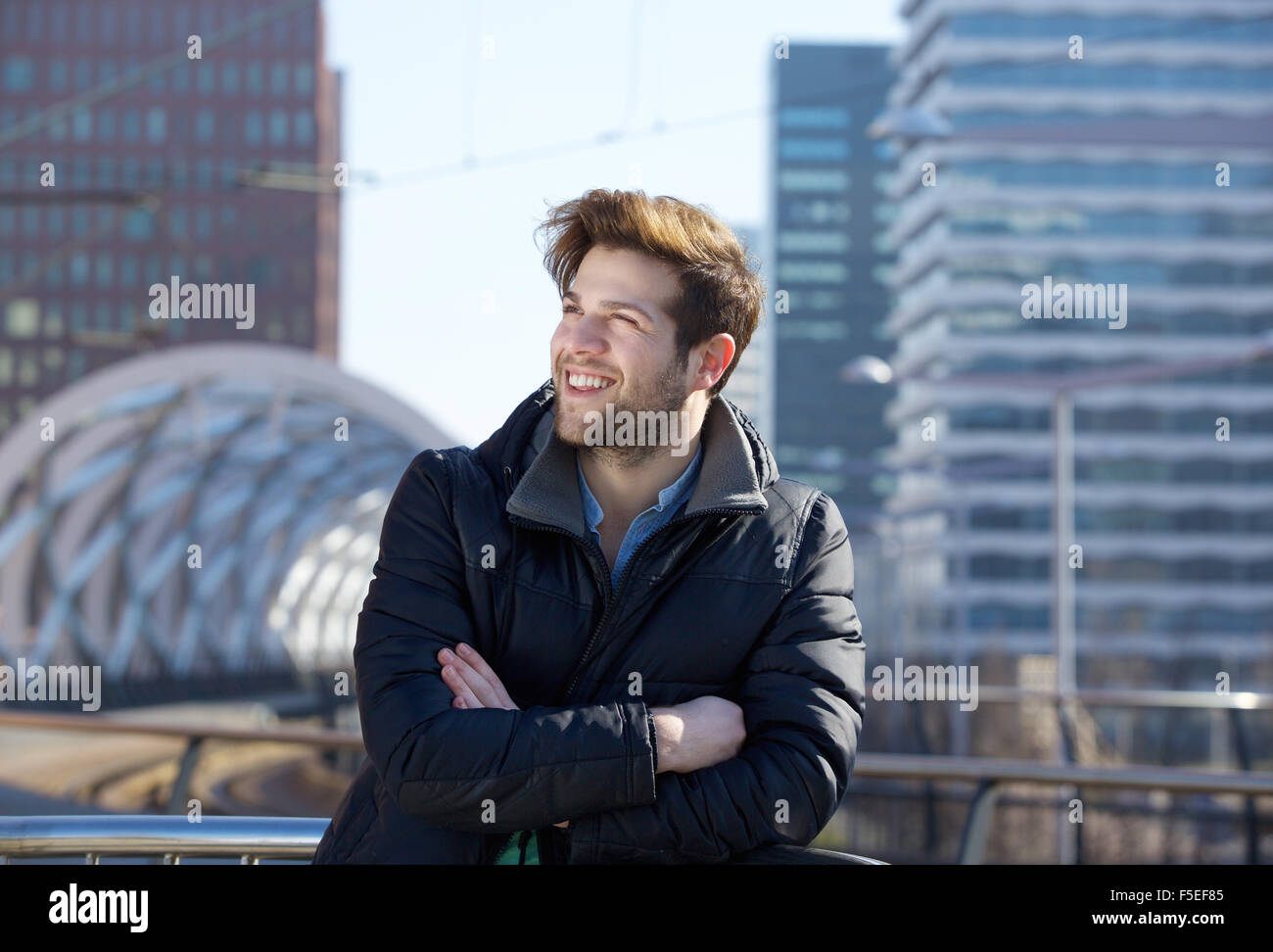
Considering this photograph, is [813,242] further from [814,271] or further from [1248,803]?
[1248,803]

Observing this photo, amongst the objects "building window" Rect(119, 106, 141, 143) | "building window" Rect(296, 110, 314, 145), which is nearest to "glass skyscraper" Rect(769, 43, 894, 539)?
"building window" Rect(296, 110, 314, 145)

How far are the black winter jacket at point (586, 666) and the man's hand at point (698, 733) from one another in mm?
28

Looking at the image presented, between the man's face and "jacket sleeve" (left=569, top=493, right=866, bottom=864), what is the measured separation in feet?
1.21

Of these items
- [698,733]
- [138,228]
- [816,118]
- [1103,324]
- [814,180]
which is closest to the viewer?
[698,733]

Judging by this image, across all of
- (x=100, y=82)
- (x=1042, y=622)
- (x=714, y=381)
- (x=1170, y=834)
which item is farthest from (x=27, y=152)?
(x=714, y=381)

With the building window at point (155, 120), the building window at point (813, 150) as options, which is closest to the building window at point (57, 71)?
the building window at point (155, 120)

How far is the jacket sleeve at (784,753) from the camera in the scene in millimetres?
2668

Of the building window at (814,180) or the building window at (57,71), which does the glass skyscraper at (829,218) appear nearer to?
the building window at (814,180)

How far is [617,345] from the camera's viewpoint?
290cm

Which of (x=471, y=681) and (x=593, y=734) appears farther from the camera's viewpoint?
(x=471, y=681)

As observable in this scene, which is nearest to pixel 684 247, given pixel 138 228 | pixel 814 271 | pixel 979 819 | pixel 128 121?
pixel 979 819

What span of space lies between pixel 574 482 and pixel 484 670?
0.36m

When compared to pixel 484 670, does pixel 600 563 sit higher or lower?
higher
